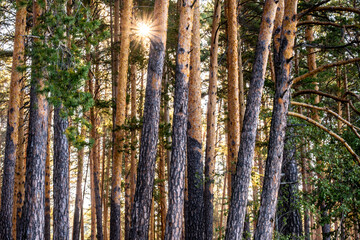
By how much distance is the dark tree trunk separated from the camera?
7254 mm

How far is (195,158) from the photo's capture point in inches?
350

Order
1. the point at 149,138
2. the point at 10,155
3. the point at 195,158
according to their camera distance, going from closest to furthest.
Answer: the point at 149,138 → the point at 195,158 → the point at 10,155

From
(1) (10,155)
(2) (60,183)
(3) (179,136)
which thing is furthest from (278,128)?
(1) (10,155)

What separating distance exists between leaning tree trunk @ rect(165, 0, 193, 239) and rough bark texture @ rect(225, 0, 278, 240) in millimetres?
1194

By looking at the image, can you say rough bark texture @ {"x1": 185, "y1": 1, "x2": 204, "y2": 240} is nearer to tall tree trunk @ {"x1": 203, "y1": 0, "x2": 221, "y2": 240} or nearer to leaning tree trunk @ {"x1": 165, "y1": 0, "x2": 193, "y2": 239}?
tall tree trunk @ {"x1": 203, "y1": 0, "x2": 221, "y2": 240}

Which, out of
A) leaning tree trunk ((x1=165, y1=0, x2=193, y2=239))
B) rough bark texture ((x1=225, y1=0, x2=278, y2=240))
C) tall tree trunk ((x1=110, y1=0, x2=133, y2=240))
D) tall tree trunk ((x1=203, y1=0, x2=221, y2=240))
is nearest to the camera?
rough bark texture ((x1=225, y1=0, x2=278, y2=240))

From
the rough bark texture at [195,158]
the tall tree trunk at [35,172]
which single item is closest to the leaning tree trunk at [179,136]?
the rough bark texture at [195,158]

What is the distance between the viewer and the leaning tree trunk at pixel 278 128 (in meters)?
5.98

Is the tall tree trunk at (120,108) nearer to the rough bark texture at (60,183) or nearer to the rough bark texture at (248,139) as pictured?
the rough bark texture at (60,183)

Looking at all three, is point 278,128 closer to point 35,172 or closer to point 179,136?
point 179,136

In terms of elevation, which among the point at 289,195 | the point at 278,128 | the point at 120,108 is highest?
the point at 120,108

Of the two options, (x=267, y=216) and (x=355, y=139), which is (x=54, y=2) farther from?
(x=355, y=139)

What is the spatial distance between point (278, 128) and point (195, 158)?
3275 mm

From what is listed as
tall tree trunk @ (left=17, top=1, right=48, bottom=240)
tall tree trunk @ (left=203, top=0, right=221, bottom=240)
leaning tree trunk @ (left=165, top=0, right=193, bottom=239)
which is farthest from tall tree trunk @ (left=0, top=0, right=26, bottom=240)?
tall tree trunk @ (left=203, top=0, right=221, bottom=240)
